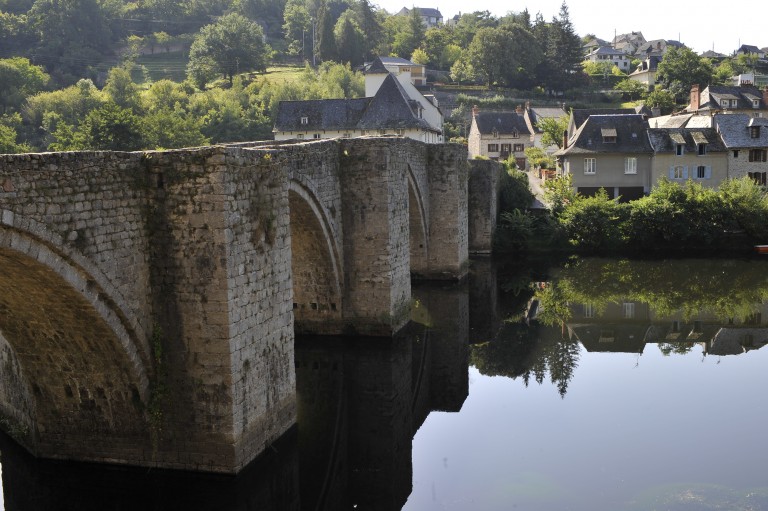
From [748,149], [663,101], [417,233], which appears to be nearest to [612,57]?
[663,101]

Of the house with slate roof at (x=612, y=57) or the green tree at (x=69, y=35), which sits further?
the house with slate roof at (x=612, y=57)

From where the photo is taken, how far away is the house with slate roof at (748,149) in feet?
121

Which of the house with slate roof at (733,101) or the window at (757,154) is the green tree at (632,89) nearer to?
the house with slate roof at (733,101)

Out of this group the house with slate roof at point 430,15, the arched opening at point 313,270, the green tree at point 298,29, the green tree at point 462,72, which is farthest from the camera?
the house with slate roof at point 430,15

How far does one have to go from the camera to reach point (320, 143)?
52.9 ft

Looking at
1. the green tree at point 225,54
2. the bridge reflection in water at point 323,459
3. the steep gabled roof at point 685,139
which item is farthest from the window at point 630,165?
the green tree at point 225,54

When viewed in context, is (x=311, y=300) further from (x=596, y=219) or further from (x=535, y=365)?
(x=596, y=219)

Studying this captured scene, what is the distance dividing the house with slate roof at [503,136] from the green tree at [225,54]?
32538 mm

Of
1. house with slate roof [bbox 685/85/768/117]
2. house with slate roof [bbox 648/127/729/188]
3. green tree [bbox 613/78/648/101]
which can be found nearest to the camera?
house with slate roof [bbox 648/127/729/188]

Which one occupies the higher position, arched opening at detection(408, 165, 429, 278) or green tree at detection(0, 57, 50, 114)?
green tree at detection(0, 57, 50, 114)

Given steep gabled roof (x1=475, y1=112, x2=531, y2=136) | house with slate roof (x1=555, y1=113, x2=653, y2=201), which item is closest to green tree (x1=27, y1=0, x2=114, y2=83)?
steep gabled roof (x1=475, y1=112, x2=531, y2=136)

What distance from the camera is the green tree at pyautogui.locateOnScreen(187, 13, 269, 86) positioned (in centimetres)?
8138

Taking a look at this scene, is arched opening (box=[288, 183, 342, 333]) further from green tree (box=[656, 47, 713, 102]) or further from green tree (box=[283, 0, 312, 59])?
green tree (box=[283, 0, 312, 59])

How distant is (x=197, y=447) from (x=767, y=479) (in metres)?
7.37
